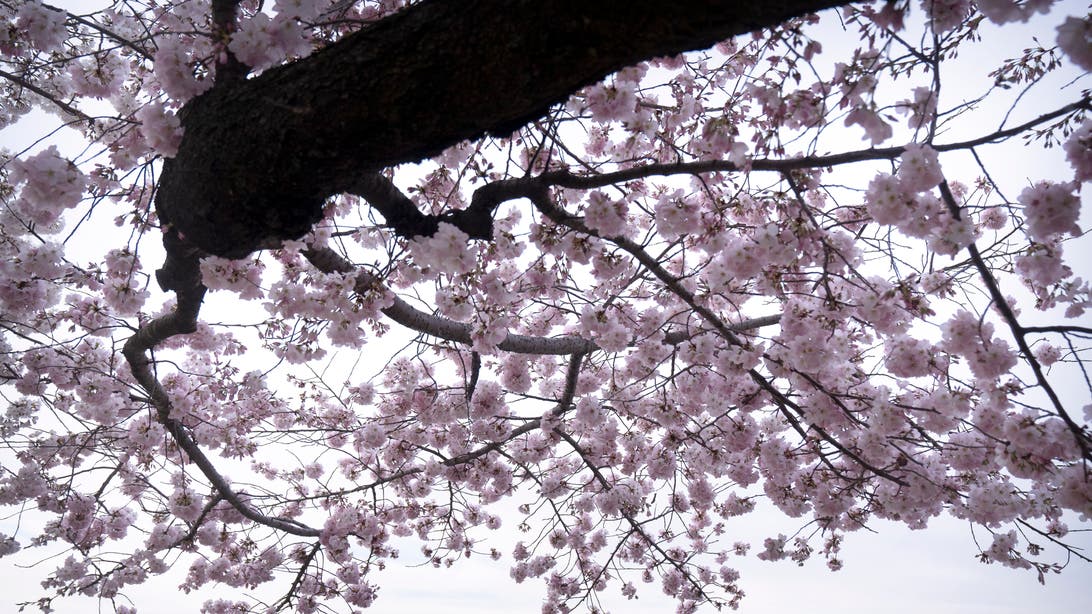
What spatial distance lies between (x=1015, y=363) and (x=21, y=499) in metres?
7.47

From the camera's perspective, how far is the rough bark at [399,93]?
4.63 ft

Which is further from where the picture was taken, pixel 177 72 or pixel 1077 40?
pixel 177 72

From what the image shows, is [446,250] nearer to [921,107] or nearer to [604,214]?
[604,214]

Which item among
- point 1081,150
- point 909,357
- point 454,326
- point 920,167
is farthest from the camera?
point 454,326

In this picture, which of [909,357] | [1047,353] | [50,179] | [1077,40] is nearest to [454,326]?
[50,179]

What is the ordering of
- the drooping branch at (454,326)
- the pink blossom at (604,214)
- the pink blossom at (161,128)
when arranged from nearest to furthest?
1. the pink blossom at (161,128)
2. the pink blossom at (604,214)
3. the drooping branch at (454,326)

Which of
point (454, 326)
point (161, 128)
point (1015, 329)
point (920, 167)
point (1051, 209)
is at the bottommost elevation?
point (1015, 329)

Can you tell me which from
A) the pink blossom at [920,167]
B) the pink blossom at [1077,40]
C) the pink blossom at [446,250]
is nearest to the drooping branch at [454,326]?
the pink blossom at [446,250]

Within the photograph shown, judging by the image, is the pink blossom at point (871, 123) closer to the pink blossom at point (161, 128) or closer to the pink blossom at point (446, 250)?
the pink blossom at point (446, 250)

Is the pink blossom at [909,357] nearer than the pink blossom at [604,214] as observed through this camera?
No

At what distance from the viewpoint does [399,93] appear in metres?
1.66

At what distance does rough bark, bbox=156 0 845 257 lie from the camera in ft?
4.63

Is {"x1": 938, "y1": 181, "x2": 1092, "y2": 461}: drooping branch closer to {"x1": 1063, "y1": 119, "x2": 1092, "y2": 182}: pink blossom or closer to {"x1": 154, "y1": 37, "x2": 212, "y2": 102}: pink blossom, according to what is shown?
{"x1": 1063, "y1": 119, "x2": 1092, "y2": 182}: pink blossom

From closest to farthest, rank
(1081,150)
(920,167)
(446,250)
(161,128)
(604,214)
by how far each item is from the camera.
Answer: (1081,150), (920,167), (161,128), (446,250), (604,214)
